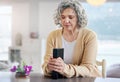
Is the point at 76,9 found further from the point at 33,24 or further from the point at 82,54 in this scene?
the point at 33,24

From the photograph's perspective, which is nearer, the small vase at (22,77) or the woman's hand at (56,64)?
the small vase at (22,77)

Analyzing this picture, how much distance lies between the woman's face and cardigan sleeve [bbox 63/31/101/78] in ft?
0.42

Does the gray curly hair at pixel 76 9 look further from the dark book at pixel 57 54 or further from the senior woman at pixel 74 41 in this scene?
the dark book at pixel 57 54

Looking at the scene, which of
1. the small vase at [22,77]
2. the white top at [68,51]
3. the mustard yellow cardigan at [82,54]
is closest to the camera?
the small vase at [22,77]

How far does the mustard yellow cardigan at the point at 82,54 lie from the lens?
1379mm

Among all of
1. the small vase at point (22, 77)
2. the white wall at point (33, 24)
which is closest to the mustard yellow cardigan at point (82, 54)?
the small vase at point (22, 77)

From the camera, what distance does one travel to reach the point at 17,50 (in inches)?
222

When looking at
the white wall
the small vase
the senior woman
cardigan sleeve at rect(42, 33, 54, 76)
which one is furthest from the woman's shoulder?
the white wall

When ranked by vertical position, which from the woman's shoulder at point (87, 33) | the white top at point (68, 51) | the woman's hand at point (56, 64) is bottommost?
the woman's hand at point (56, 64)

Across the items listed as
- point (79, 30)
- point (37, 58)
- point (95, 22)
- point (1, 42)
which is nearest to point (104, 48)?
point (95, 22)

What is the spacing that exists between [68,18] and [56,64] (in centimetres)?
32

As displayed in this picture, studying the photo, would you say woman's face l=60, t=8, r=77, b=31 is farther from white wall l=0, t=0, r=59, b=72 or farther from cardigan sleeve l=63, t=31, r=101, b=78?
white wall l=0, t=0, r=59, b=72

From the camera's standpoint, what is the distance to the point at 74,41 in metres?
1.52

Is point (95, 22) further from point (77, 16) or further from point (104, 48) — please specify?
point (77, 16)
